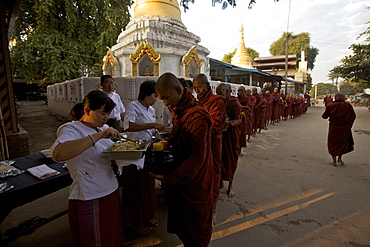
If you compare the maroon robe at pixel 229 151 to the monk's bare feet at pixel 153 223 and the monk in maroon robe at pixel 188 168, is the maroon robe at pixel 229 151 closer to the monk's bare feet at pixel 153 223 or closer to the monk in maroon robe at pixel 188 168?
the monk's bare feet at pixel 153 223

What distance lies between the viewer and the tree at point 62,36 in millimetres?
11344

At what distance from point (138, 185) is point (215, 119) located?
1279 mm

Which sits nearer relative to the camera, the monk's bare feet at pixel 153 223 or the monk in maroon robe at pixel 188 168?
the monk in maroon robe at pixel 188 168

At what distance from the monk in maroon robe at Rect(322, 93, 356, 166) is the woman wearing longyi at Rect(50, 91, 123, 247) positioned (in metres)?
5.18

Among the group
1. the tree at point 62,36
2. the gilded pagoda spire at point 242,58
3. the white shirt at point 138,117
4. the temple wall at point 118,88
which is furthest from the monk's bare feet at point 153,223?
the gilded pagoda spire at point 242,58

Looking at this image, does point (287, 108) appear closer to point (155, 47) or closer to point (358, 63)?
point (358, 63)

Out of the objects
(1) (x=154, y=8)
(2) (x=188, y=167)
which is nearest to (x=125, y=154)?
(2) (x=188, y=167)

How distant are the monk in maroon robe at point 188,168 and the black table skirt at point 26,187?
1079 mm

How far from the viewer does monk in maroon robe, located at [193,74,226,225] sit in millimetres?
2496

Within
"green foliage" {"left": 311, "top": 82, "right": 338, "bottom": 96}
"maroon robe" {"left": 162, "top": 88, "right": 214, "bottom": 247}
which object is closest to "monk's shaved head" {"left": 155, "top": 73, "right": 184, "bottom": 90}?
"maroon robe" {"left": 162, "top": 88, "right": 214, "bottom": 247}

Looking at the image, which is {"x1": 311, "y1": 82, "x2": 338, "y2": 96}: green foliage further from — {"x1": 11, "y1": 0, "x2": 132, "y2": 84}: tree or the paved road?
the paved road

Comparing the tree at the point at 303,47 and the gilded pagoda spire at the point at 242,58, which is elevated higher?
the tree at the point at 303,47

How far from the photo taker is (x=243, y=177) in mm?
3969

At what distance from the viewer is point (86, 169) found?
148 cm
